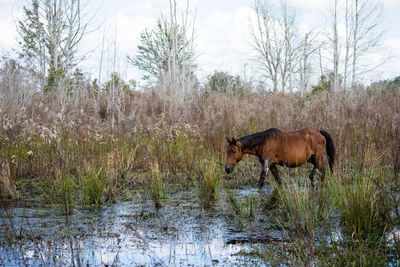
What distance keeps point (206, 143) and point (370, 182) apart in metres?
4.93

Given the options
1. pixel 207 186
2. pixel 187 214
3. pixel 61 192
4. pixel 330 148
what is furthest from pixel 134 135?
pixel 330 148

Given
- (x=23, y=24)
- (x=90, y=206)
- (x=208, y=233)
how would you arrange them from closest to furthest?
(x=208, y=233), (x=90, y=206), (x=23, y=24)

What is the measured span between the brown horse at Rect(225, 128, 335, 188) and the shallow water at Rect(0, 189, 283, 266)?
1.22m

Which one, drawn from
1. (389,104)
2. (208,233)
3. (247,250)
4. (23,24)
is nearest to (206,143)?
(208,233)

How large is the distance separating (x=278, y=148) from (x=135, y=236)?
3.08 meters

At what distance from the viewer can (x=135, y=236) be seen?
14.1 ft

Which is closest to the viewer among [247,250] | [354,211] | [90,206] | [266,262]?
[266,262]

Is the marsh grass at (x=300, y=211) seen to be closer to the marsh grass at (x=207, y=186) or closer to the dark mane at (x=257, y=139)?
the marsh grass at (x=207, y=186)

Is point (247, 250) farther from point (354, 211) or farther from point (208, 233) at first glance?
point (354, 211)

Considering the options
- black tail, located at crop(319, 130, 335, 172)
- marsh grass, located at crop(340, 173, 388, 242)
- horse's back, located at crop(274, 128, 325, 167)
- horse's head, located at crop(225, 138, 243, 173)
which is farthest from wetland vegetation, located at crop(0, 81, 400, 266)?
black tail, located at crop(319, 130, 335, 172)

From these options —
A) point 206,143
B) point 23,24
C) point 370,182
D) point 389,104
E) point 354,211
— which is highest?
point 23,24

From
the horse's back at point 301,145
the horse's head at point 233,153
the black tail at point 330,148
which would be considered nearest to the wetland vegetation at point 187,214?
the horse's head at point 233,153

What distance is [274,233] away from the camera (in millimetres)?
4266

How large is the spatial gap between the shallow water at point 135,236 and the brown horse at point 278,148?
1220mm
